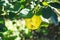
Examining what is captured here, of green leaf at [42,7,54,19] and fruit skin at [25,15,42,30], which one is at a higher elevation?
green leaf at [42,7,54,19]

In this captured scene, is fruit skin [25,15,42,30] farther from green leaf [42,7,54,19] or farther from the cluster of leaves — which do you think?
green leaf [42,7,54,19]

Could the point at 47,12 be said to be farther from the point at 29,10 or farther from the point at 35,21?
the point at 35,21

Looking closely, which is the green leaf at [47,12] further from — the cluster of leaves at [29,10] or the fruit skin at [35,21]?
the fruit skin at [35,21]

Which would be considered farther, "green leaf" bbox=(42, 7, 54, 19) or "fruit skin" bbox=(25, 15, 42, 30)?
"fruit skin" bbox=(25, 15, 42, 30)

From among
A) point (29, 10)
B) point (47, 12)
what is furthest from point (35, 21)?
point (47, 12)

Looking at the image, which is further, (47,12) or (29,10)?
(29,10)

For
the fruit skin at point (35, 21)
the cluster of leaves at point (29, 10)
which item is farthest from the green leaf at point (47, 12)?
the fruit skin at point (35, 21)

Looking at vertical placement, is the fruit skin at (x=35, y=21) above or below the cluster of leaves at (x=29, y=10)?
below

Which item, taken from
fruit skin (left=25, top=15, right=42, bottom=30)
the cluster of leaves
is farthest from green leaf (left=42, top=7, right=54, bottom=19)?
fruit skin (left=25, top=15, right=42, bottom=30)

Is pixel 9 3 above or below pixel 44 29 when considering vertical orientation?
above

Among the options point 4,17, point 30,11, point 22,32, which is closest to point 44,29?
point 22,32

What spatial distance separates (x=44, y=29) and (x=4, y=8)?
2.53 metres

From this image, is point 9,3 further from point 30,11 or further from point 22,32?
point 22,32

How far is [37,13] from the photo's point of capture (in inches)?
49.7
